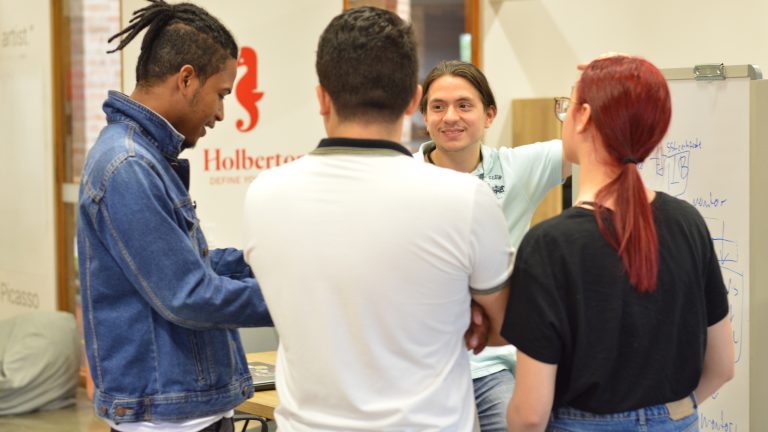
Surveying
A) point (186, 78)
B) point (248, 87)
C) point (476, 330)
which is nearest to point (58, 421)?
point (248, 87)

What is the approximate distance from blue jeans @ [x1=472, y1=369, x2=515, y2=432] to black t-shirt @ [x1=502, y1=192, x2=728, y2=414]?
0.80 metres

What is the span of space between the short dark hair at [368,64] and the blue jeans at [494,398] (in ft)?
3.80

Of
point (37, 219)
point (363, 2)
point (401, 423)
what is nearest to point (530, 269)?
point (401, 423)

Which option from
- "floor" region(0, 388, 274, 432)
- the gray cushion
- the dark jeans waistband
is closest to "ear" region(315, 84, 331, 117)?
the dark jeans waistband

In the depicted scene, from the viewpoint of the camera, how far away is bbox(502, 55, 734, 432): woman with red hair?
1.59 m

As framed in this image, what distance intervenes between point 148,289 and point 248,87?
3705mm

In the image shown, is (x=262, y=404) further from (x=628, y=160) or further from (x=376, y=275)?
(x=628, y=160)

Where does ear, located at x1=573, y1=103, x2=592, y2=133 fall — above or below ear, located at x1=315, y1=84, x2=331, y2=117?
below

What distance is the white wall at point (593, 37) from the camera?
16.3 ft

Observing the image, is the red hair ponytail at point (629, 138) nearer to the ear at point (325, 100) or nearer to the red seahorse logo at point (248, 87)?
the ear at point (325, 100)

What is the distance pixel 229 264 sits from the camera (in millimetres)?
2203

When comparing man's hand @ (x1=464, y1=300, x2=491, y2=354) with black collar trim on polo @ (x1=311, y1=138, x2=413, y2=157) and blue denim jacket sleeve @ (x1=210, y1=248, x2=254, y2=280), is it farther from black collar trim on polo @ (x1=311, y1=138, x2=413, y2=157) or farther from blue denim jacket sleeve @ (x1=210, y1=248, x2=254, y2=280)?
blue denim jacket sleeve @ (x1=210, y1=248, x2=254, y2=280)

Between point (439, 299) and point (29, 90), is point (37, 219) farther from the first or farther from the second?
point (439, 299)

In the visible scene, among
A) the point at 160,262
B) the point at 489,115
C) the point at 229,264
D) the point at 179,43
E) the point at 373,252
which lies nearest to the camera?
the point at 373,252
